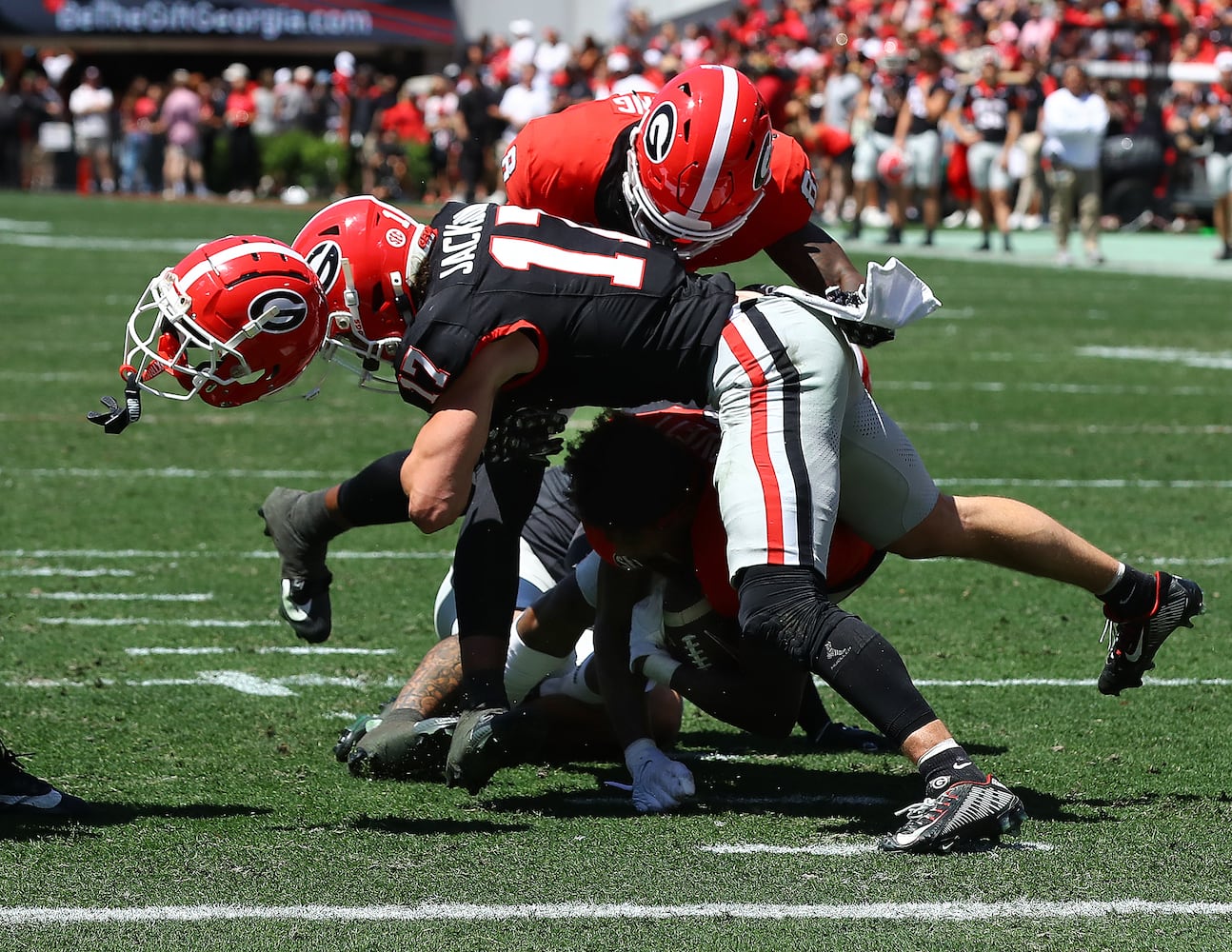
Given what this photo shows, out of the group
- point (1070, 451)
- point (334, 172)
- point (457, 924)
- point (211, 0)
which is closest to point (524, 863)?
point (457, 924)

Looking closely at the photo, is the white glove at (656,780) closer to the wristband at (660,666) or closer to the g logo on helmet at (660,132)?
the wristband at (660,666)

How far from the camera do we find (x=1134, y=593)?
4254mm

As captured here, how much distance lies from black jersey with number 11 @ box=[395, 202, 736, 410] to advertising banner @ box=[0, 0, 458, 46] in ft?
104

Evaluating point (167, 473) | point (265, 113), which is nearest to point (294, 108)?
point (265, 113)

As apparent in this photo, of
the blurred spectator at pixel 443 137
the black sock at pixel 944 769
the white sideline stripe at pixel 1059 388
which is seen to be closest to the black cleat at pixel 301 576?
the black sock at pixel 944 769

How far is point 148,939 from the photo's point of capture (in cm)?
311

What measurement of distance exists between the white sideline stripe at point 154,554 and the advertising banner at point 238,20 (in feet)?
96.3

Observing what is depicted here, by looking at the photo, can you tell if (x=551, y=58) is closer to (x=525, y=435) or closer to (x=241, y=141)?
(x=241, y=141)

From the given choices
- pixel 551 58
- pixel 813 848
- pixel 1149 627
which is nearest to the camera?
pixel 813 848

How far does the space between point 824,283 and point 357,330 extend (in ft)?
4.39

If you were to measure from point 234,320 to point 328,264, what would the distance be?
1.00 ft

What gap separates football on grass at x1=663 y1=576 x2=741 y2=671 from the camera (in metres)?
4.18

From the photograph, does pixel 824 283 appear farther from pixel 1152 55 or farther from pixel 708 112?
pixel 1152 55

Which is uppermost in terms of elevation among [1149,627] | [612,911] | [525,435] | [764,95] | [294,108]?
[525,435]
